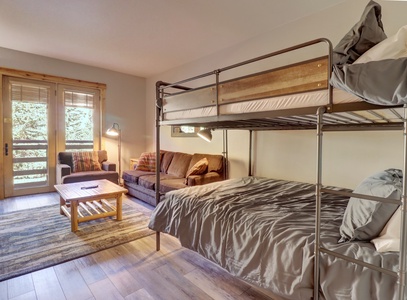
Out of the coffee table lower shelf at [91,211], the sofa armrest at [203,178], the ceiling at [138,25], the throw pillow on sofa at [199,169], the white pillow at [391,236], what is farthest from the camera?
the throw pillow on sofa at [199,169]

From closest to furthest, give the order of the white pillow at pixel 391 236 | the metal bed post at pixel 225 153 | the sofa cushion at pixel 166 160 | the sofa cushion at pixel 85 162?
the white pillow at pixel 391 236 → the metal bed post at pixel 225 153 → the sofa cushion at pixel 85 162 → the sofa cushion at pixel 166 160

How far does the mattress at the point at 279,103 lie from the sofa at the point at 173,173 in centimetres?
138

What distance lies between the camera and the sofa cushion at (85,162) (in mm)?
4309

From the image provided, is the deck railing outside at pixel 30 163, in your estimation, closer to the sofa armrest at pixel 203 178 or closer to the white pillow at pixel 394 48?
the sofa armrest at pixel 203 178

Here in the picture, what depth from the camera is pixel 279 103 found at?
1465mm

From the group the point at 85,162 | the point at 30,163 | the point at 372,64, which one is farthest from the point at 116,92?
the point at 372,64

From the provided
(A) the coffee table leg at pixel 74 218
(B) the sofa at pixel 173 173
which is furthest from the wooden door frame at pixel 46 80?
(A) the coffee table leg at pixel 74 218

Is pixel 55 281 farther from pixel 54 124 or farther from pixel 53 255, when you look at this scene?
pixel 54 124

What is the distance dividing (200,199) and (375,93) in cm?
149

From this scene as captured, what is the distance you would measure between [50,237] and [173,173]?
214 centimetres

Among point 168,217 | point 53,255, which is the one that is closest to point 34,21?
Answer: point 53,255

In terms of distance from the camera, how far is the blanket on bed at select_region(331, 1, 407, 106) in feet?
3.04

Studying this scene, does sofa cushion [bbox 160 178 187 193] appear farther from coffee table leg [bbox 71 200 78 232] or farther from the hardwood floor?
coffee table leg [bbox 71 200 78 232]

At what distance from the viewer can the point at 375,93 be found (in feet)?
3.21
